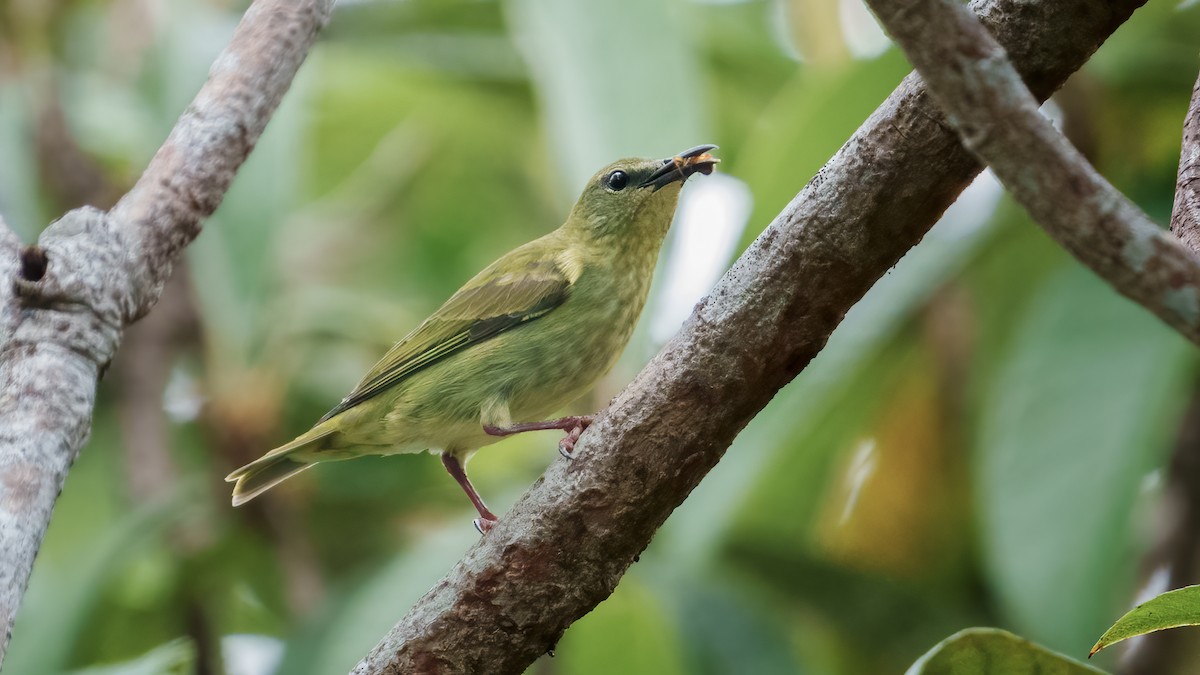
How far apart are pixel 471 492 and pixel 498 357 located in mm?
358

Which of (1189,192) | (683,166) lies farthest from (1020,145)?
(683,166)

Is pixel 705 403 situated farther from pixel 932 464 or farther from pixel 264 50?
pixel 932 464

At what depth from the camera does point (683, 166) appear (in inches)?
137

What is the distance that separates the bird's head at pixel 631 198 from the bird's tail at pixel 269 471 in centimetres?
98

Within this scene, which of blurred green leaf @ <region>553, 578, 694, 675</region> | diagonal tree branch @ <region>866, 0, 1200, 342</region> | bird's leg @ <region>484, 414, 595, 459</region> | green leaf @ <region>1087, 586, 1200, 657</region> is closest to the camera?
diagonal tree branch @ <region>866, 0, 1200, 342</region>

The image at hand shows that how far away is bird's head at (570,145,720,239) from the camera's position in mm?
3592

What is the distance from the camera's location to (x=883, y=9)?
134 cm

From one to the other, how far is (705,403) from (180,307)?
3576 mm

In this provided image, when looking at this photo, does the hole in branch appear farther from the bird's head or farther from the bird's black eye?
the bird's black eye

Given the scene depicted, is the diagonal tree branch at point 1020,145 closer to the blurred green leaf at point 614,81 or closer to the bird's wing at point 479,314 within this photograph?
the bird's wing at point 479,314

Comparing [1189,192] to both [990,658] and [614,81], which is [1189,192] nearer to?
[990,658]

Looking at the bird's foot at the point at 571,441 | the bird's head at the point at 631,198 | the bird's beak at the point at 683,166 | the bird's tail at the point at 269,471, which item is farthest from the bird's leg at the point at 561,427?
the bird's beak at the point at 683,166

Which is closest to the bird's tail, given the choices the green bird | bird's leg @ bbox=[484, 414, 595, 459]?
the green bird

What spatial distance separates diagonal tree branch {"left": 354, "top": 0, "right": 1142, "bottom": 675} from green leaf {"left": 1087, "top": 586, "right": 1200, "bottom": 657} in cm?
60
